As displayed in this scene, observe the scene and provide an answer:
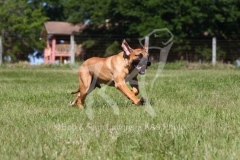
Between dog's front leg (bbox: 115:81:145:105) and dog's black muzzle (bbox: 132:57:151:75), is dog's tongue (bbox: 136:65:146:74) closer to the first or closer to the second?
dog's black muzzle (bbox: 132:57:151:75)

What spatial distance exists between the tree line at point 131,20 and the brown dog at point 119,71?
98.1ft

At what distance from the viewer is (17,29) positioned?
48.2m

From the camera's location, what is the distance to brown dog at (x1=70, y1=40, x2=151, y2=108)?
7227 millimetres

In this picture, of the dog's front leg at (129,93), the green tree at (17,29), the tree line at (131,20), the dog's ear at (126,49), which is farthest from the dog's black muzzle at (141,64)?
the green tree at (17,29)

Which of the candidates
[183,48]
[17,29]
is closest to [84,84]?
[183,48]

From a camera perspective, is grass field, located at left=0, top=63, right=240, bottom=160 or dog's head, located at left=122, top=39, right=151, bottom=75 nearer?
grass field, located at left=0, top=63, right=240, bottom=160

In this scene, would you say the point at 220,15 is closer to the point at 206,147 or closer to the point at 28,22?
the point at 28,22

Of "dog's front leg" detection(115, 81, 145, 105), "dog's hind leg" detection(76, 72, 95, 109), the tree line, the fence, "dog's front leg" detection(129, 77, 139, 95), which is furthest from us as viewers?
the fence

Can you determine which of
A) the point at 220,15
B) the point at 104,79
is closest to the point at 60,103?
the point at 104,79

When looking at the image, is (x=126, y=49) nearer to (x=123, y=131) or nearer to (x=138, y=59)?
(x=138, y=59)

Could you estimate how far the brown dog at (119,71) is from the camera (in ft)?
23.7

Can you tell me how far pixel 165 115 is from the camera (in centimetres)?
631

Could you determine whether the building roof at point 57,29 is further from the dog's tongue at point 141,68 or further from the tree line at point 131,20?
the dog's tongue at point 141,68

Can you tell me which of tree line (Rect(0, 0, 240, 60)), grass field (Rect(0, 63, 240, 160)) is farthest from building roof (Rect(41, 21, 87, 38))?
grass field (Rect(0, 63, 240, 160))
